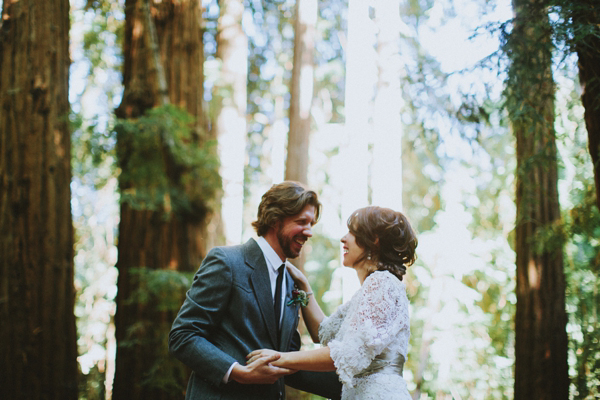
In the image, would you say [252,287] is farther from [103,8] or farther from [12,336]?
[103,8]

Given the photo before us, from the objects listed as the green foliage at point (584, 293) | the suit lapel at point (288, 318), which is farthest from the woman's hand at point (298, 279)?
the green foliage at point (584, 293)

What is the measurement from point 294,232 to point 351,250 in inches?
14.4

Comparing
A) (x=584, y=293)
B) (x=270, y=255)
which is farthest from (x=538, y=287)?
(x=270, y=255)

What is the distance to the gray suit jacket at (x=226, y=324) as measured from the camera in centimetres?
255

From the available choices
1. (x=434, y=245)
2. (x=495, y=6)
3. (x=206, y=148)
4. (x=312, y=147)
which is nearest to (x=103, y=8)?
(x=206, y=148)

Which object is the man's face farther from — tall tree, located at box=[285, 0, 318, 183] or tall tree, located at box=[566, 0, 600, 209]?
tall tree, located at box=[285, 0, 318, 183]

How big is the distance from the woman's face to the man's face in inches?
9.3

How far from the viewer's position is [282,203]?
293 cm

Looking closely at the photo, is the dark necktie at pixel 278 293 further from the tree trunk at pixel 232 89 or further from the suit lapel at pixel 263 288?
the tree trunk at pixel 232 89

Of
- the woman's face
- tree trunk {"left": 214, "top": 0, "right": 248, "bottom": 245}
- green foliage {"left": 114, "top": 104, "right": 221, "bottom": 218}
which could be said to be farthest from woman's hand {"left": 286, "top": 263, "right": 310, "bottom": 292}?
tree trunk {"left": 214, "top": 0, "right": 248, "bottom": 245}

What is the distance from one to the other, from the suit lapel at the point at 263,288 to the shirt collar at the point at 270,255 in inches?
2.5

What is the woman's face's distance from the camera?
2.88 m

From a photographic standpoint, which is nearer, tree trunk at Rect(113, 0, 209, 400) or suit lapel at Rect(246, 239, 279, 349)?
suit lapel at Rect(246, 239, 279, 349)

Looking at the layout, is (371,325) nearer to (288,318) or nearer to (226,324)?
(288,318)
